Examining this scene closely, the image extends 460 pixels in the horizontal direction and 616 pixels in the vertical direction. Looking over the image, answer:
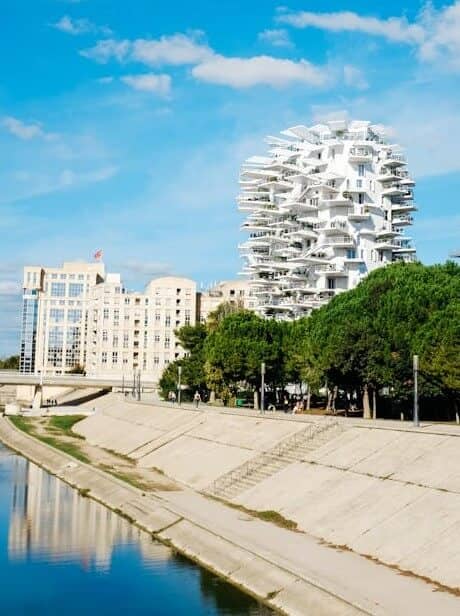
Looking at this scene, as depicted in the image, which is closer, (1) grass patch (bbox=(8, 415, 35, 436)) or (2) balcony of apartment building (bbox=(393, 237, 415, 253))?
(1) grass patch (bbox=(8, 415, 35, 436))

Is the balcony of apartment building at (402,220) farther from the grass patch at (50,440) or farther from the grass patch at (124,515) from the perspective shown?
the grass patch at (124,515)

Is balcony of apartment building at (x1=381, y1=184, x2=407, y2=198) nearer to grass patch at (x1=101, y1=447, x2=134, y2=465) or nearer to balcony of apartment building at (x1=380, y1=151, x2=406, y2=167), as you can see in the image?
balcony of apartment building at (x1=380, y1=151, x2=406, y2=167)

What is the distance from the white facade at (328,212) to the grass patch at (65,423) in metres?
46.5

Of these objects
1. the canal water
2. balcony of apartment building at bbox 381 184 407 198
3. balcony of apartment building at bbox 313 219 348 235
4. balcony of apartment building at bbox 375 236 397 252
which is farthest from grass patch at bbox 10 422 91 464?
balcony of apartment building at bbox 381 184 407 198

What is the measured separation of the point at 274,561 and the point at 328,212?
121m

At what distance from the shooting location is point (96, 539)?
136 ft

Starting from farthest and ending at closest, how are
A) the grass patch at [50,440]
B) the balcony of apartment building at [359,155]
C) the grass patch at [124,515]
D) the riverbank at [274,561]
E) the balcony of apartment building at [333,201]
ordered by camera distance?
the balcony of apartment building at [359,155] → the balcony of apartment building at [333,201] → the grass patch at [50,440] → the grass patch at [124,515] → the riverbank at [274,561]

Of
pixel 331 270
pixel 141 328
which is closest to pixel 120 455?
pixel 331 270

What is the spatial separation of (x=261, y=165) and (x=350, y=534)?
137354 mm

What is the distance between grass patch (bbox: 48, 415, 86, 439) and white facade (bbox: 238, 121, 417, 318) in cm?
4651

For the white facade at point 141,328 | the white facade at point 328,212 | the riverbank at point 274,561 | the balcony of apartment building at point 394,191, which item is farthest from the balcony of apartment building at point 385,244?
the riverbank at point 274,561

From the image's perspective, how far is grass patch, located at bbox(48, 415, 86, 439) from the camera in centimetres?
10794

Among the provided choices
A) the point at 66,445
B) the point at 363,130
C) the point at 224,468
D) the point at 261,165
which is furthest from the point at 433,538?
the point at 261,165

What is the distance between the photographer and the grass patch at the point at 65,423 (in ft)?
354
